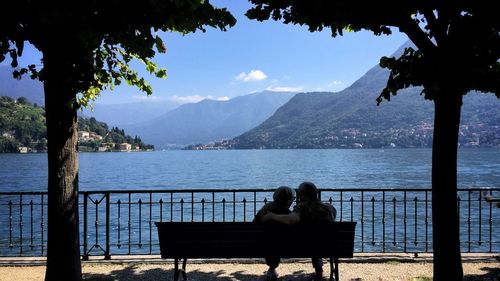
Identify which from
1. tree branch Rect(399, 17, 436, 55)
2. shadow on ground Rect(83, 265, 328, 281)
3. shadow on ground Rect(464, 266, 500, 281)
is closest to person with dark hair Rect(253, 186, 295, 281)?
shadow on ground Rect(83, 265, 328, 281)

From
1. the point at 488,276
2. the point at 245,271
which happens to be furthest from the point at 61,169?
the point at 488,276

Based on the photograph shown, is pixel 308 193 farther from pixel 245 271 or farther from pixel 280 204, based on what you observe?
pixel 245 271

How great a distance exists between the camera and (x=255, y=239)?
573 centimetres

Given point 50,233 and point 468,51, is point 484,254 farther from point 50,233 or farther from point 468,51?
point 50,233

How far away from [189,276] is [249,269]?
Answer: 97 cm

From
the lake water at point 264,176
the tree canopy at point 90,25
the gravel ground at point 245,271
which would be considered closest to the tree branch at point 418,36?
the tree canopy at point 90,25

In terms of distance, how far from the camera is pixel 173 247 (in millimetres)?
5824

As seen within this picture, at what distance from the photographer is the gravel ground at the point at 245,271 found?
6.85 m

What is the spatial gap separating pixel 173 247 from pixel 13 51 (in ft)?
10.4

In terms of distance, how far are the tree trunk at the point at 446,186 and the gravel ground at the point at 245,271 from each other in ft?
2.95

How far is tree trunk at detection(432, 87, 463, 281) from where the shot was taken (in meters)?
5.70

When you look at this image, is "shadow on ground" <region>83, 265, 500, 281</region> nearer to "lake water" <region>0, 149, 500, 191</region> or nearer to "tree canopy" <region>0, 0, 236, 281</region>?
"tree canopy" <region>0, 0, 236, 281</region>

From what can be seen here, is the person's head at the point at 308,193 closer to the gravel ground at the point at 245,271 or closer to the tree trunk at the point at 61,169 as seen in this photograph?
the gravel ground at the point at 245,271

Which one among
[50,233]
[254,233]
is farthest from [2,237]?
[254,233]
